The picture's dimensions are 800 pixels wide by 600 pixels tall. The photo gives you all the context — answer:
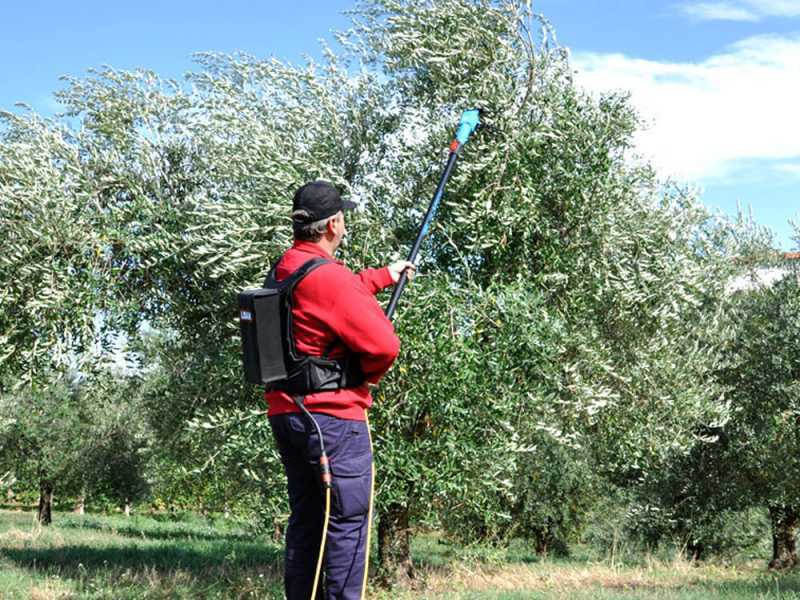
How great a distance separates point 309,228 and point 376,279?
767 millimetres

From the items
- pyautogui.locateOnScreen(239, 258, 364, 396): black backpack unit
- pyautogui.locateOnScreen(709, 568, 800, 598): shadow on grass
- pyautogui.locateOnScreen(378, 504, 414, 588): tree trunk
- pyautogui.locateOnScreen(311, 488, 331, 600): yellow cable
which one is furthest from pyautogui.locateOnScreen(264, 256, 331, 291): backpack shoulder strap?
pyautogui.locateOnScreen(378, 504, 414, 588): tree trunk

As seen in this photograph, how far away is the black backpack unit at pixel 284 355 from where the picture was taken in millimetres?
5391

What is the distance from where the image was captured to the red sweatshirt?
5.25 metres

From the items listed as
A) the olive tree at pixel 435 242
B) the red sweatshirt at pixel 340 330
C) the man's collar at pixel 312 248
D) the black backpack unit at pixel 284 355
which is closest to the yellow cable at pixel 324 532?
the red sweatshirt at pixel 340 330

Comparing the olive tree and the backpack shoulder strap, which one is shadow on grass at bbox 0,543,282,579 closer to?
the olive tree

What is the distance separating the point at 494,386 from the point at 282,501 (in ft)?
9.95

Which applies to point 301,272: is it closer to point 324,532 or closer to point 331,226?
point 331,226

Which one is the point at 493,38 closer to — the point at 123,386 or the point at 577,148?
the point at 577,148

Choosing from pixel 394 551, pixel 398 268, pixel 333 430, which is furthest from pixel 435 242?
pixel 333 430

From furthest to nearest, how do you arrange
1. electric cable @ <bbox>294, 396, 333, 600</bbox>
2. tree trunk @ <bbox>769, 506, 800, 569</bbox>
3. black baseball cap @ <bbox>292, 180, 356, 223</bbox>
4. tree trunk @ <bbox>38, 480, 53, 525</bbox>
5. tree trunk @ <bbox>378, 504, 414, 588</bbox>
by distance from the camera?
tree trunk @ <bbox>38, 480, 53, 525</bbox> < tree trunk @ <bbox>769, 506, 800, 569</bbox> < tree trunk @ <bbox>378, 504, 414, 588</bbox> < black baseball cap @ <bbox>292, 180, 356, 223</bbox> < electric cable @ <bbox>294, 396, 333, 600</bbox>

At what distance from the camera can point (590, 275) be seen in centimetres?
1243

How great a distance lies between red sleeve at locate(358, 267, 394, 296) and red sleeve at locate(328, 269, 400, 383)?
84 centimetres

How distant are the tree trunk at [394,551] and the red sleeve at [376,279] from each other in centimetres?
718

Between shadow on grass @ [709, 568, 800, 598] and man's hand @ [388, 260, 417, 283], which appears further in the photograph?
shadow on grass @ [709, 568, 800, 598]
